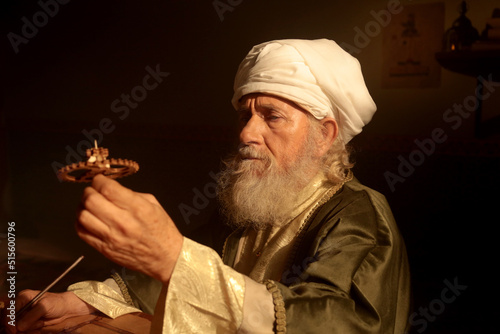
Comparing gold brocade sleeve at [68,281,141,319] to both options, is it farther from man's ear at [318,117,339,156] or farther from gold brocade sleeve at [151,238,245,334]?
man's ear at [318,117,339,156]

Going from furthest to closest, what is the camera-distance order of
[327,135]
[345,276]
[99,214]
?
[327,135]
[345,276]
[99,214]

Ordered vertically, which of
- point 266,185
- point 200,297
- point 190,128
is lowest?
point 190,128

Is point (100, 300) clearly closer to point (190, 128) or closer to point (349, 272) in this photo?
point (349, 272)

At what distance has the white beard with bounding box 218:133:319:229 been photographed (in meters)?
1.90

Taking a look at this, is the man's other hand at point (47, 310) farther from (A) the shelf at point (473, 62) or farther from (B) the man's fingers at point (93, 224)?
(A) the shelf at point (473, 62)

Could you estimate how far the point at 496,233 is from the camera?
355 centimetres

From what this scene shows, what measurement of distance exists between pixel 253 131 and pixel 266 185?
22 centimetres

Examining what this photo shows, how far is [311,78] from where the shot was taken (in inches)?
73.5

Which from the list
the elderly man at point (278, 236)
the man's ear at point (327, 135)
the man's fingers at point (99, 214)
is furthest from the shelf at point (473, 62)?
the man's fingers at point (99, 214)

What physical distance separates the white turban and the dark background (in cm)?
73

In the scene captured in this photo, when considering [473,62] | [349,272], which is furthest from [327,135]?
[473,62]

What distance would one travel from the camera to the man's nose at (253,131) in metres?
1.88

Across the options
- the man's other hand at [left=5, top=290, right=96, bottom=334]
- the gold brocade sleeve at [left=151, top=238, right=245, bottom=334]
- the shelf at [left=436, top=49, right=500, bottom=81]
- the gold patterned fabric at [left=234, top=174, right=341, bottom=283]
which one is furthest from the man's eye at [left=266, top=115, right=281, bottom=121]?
the shelf at [left=436, top=49, right=500, bottom=81]

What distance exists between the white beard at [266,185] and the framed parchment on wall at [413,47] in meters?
2.16
